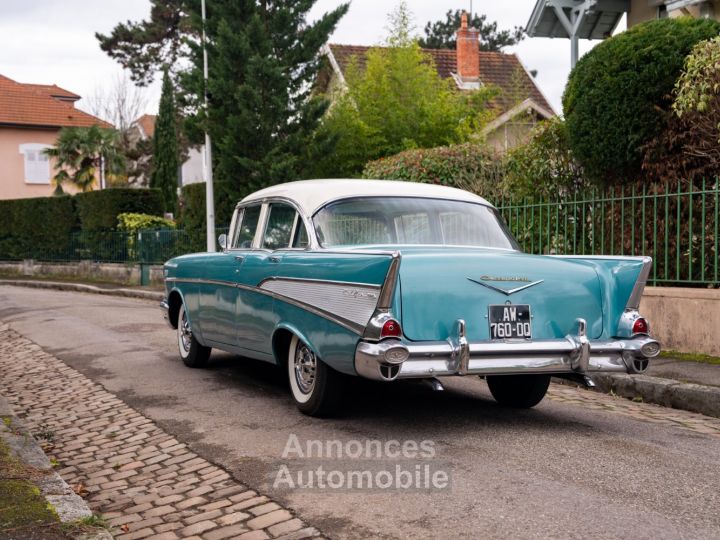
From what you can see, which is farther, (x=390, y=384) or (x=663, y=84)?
(x=663, y=84)

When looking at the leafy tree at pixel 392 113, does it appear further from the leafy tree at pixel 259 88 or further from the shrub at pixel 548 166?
the shrub at pixel 548 166

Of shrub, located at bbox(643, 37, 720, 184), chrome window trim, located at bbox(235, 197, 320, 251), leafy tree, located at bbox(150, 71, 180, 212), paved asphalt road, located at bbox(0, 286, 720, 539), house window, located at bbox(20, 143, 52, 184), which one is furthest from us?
house window, located at bbox(20, 143, 52, 184)

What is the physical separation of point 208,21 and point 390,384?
19.0 meters

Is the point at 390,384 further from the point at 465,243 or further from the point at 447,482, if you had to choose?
the point at 447,482

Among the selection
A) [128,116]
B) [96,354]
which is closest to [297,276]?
[96,354]

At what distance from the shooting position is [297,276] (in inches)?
246

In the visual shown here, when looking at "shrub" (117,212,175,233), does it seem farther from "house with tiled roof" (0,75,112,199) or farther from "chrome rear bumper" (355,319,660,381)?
"chrome rear bumper" (355,319,660,381)

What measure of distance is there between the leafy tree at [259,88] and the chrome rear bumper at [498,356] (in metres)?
17.9

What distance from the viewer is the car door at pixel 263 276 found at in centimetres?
675

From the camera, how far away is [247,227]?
25.8ft

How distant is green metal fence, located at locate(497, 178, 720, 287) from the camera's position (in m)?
9.36

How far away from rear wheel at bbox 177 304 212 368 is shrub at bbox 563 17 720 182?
5427mm

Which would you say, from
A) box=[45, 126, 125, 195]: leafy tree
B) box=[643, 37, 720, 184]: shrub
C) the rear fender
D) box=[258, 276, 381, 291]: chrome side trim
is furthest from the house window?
the rear fender

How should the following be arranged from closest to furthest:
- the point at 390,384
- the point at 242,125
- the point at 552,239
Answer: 1. the point at 390,384
2. the point at 552,239
3. the point at 242,125
